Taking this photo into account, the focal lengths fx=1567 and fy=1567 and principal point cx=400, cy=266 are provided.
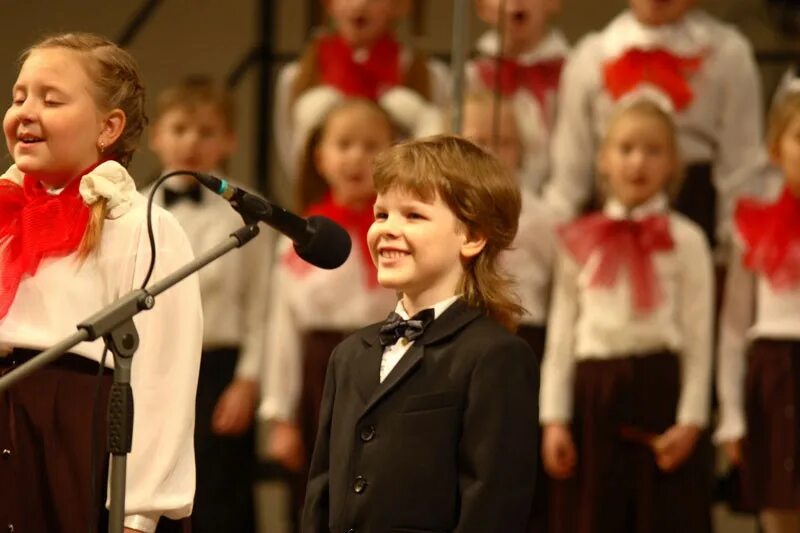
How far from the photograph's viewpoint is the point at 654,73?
Answer: 3.78 m

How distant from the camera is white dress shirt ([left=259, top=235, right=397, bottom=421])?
3.83 m

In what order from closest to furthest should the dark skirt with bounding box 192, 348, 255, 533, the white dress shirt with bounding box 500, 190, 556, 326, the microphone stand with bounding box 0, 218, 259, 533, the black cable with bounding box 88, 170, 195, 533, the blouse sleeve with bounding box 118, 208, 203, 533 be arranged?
the microphone stand with bounding box 0, 218, 259, 533 → the black cable with bounding box 88, 170, 195, 533 → the blouse sleeve with bounding box 118, 208, 203, 533 → the white dress shirt with bounding box 500, 190, 556, 326 → the dark skirt with bounding box 192, 348, 255, 533

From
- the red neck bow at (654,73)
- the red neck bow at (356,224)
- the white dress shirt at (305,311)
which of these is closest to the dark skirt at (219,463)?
the white dress shirt at (305,311)

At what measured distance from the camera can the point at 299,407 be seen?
12.7 feet

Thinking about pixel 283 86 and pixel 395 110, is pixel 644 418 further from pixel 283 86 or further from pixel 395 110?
pixel 283 86

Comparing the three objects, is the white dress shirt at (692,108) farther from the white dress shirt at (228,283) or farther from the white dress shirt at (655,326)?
the white dress shirt at (228,283)

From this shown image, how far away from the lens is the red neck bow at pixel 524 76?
3.84 meters

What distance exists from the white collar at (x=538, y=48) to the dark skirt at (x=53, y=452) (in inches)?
78.1

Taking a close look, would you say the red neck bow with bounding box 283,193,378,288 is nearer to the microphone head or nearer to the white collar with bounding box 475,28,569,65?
the white collar with bounding box 475,28,569,65

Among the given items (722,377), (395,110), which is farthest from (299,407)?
(722,377)

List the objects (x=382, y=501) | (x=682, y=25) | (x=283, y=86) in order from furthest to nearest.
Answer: (x=283, y=86) < (x=682, y=25) < (x=382, y=501)

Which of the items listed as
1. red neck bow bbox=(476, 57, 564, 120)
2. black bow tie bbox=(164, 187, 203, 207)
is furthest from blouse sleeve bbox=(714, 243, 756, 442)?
black bow tie bbox=(164, 187, 203, 207)

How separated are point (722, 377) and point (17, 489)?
6.33ft

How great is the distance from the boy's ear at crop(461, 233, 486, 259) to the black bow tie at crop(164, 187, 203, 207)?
193cm
